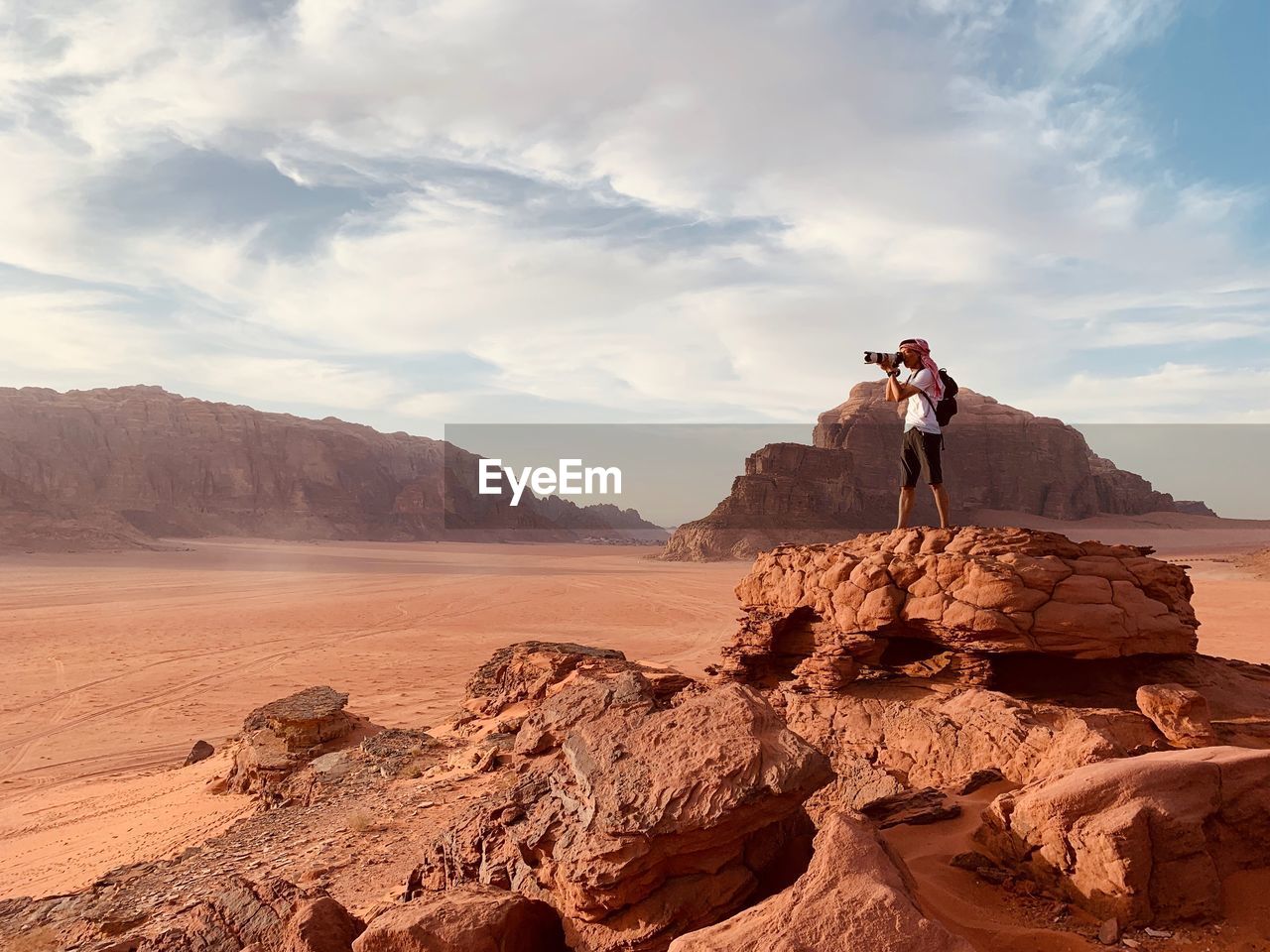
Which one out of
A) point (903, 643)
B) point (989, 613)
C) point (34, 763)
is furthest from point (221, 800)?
A: point (989, 613)

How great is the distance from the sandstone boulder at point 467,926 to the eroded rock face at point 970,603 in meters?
3.60

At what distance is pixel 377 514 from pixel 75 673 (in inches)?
2817

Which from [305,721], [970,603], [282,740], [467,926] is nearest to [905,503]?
[970,603]

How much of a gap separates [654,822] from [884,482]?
2740 inches

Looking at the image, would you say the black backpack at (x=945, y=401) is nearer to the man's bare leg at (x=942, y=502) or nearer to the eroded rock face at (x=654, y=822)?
the man's bare leg at (x=942, y=502)

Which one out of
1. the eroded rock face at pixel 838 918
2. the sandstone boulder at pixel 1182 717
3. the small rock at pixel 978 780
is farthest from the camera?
the sandstone boulder at pixel 1182 717

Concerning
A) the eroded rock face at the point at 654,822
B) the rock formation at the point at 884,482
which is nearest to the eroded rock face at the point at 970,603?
the eroded rock face at the point at 654,822

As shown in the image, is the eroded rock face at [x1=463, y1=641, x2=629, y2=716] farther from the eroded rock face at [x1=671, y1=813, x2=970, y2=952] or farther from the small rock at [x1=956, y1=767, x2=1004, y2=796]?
the eroded rock face at [x1=671, y1=813, x2=970, y2=952]

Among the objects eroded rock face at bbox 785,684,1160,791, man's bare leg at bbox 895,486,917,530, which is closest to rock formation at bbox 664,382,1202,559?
man's bare leg at bbox 895,486,917,530

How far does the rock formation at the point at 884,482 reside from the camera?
2250 inches

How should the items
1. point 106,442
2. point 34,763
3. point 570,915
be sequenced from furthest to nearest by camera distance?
point 106,442 < point 34,763 < point 570,915

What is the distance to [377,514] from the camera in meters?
82.8

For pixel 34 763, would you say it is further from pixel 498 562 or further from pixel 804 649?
pixel 498 562

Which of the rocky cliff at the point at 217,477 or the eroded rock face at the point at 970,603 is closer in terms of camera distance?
the eroded rock face at the point at 970,603
